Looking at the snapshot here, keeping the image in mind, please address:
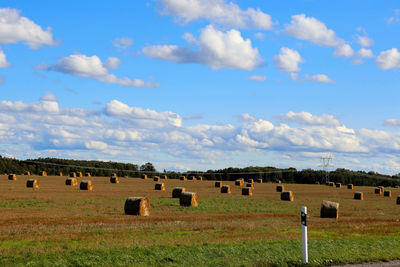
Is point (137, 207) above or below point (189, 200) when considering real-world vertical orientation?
below

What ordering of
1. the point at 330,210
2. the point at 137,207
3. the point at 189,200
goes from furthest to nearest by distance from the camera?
the point at 189,200
the point at 330,210
the point at 137,207

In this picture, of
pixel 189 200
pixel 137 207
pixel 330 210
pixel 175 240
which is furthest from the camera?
pixel 189 200

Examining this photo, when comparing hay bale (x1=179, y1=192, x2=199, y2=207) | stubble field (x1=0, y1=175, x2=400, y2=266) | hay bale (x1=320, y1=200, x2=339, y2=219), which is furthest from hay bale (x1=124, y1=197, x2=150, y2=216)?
hay bale (x1=320, y1=200, x2=339, y2=219)

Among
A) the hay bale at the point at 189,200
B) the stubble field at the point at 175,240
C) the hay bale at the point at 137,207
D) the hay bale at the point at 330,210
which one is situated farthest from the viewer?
the hay bale at the point at 189,200

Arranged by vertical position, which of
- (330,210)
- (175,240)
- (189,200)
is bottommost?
(175,240)

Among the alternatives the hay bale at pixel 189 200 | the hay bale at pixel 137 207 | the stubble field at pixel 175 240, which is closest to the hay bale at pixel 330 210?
the stubble field at pixel 175 240

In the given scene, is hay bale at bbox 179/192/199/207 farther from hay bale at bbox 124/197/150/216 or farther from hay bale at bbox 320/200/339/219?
hay bale at bbox 320/200/339/219

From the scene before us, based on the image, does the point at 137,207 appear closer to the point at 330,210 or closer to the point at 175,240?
the point at 330,210

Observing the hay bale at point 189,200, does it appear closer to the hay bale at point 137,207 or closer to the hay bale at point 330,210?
the hay bale at point 137,207

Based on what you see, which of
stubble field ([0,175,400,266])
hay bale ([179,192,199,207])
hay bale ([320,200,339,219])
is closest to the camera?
stubble field ([0,175,400,266])

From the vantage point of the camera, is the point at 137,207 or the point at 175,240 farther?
the point at 137,207

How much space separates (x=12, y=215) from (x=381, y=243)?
59.6ft

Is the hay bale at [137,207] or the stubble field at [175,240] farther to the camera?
the hay bale at [137,207]

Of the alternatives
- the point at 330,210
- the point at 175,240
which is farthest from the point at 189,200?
the point at 175,240
